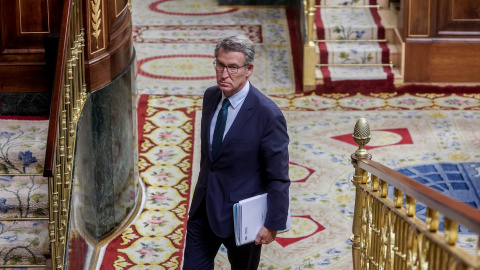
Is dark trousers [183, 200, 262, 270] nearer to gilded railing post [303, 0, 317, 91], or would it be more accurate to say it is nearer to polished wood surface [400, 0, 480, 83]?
gilded railing post [303, 0, 317, 91]

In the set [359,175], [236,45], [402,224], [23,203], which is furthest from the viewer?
[23,203]

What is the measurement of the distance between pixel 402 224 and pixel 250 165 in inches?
31.7

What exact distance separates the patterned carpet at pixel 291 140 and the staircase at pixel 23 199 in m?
0.75

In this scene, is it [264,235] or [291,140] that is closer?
[264,235]

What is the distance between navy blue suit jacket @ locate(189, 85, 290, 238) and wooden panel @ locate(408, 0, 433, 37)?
5.23 m

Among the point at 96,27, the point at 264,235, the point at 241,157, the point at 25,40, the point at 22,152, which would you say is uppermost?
the point at 96,27

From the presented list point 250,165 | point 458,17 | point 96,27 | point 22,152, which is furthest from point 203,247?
point 458,17

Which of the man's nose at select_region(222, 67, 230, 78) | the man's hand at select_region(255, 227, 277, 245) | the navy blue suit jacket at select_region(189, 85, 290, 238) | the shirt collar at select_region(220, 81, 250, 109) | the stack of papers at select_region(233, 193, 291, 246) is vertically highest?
the man's nose at select_region(222, 67, 230, 78)

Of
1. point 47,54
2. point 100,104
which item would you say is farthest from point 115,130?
point 47,54

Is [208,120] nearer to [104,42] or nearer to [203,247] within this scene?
[203,247]

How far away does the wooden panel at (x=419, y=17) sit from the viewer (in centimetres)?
909

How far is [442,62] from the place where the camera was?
30.3ft

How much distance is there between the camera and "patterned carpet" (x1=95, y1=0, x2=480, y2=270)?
6121 mm

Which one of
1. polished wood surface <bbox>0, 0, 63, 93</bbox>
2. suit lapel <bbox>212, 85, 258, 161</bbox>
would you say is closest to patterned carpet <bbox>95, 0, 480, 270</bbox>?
polished wood surface <bbox>0, 0, 63, 93</bbox>
